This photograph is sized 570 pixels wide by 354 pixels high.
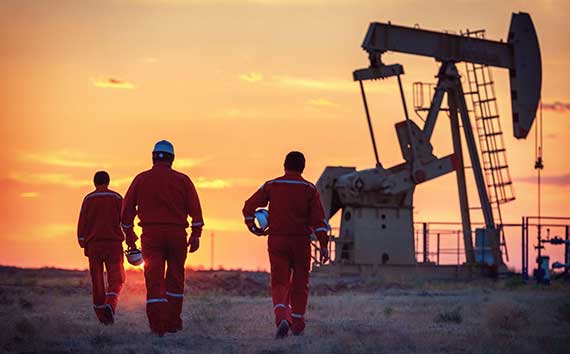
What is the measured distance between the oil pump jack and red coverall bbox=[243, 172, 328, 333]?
20176 millimetres

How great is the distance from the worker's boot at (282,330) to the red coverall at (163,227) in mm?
1269

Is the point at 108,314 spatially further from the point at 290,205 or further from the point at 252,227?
the point at 290,205

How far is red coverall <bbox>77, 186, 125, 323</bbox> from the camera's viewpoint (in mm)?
17688

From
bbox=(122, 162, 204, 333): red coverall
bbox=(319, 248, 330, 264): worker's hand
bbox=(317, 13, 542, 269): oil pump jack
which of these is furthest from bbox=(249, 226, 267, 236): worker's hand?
bbox=(317, 13, 542, 269): oil pump jack

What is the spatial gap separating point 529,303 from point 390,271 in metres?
14.1

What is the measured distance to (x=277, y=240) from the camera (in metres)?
15.8

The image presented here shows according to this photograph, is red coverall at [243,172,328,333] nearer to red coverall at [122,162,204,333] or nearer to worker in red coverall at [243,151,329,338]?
worker in red coverall at [243,151,329,338]

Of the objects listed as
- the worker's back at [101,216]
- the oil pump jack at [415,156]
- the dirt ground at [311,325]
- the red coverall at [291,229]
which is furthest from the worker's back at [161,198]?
the oil pump jack at [415,156]

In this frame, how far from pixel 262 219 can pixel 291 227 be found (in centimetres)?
36

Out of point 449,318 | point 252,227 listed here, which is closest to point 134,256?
point 252,227

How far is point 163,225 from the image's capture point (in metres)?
15.4

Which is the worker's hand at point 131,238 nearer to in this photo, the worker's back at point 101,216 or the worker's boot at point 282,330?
the worker's back at point 101,216

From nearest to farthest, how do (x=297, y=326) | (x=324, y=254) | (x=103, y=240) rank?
(x=297, y=326) → (x=324, y=254) → (x=103, y=240)

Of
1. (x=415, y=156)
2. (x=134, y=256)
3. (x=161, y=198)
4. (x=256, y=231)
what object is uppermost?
(x=415, y=156)
